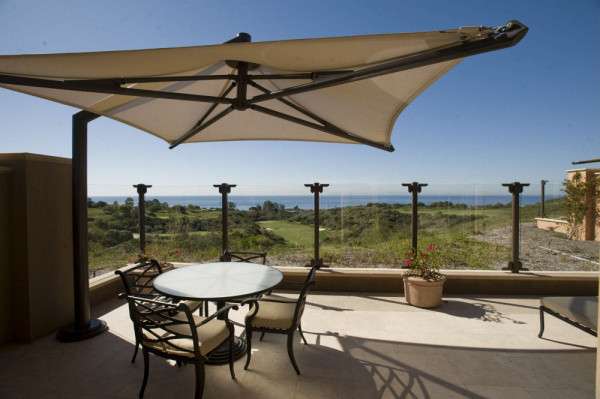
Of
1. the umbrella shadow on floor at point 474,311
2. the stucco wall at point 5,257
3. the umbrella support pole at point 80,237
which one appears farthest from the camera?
the umbrella shadow on floor at point 474,311

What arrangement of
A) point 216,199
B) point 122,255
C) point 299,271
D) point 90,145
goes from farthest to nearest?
point 122,255, point 216,199, point 299,271, point 90,145

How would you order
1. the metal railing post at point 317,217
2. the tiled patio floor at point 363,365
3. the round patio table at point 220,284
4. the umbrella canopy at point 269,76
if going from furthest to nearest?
the metal railing post at point 317,217 < the round patio table at point 220,284 < the tiled patio floor at point 363,365 < the umbrella canopy at point 269,76

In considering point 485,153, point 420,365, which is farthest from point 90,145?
point 485,153

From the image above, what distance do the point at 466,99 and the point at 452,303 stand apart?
1190 cm

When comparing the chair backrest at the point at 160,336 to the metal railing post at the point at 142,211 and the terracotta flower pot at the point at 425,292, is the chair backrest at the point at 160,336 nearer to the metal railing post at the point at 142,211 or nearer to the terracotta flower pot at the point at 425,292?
the terracotta flower pot at the point at 425,292

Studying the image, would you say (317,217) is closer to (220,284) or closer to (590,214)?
(220,284)

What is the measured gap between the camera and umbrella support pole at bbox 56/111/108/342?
2.99 metres

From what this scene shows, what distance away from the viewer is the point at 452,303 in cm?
396

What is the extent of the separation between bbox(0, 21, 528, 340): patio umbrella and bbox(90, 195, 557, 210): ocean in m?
1.48

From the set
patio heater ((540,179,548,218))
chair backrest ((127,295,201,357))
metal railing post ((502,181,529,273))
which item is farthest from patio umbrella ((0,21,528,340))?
patio heater ((540,179,548,218))

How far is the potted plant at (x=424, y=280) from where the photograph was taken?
3.79 m

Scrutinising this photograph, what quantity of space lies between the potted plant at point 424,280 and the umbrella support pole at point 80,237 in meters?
3.70

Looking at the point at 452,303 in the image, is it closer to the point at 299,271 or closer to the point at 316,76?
the point at 299,271

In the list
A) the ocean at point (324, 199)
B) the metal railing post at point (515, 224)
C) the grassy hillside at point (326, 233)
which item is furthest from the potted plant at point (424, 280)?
the metal railing post at point (515, 224)
